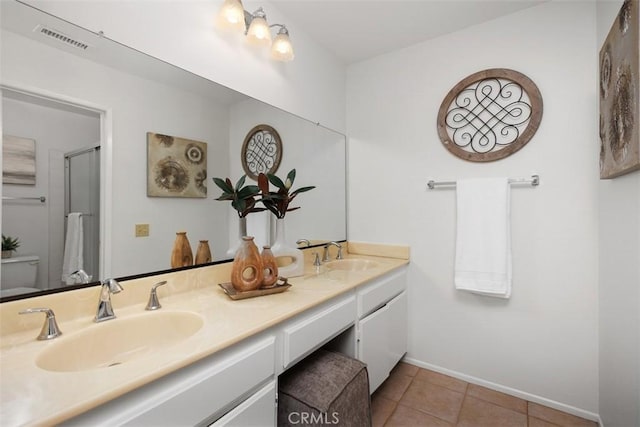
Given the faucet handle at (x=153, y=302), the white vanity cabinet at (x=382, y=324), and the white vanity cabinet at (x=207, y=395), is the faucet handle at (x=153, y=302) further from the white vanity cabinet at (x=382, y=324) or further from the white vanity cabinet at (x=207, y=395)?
the white vanity cabinet at (x=382, y=324)

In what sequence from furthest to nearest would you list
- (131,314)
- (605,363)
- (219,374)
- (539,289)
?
(539,289), (605,363), (131,314), (219,374)

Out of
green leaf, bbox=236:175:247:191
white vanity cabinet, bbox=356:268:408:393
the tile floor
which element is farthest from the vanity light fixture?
the tile floor

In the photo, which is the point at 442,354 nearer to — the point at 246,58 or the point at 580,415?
the point at 580,415

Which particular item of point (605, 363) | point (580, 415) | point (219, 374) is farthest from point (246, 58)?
point (580, 415)

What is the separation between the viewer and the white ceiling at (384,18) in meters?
1.70

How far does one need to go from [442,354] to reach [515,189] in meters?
1.23

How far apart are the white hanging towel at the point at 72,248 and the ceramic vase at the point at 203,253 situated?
44cm

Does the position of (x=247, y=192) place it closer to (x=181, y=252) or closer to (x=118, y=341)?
(x=181, y=252)

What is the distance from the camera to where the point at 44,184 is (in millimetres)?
963

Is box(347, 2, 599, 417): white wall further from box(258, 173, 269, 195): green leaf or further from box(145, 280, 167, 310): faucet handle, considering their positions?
box(145, 280, 167, 310): faucet handle

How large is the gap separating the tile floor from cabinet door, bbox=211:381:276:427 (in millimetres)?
877

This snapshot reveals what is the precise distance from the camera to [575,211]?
5.27 ft

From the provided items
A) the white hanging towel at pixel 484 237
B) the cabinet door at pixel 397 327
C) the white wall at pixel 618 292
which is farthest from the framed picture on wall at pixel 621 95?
the cabinet door at pixel 397 327

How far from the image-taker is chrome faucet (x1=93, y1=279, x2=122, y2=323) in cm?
97
